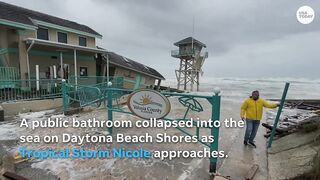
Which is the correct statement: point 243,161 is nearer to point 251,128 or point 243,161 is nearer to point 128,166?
point 251,128

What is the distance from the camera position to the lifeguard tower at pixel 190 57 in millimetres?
28122

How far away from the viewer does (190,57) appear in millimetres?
28578

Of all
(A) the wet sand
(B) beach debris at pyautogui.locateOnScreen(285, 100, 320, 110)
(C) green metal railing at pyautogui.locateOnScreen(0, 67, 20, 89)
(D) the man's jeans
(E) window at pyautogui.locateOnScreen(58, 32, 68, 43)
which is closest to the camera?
(A) the wet sand

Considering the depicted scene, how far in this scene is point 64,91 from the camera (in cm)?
719

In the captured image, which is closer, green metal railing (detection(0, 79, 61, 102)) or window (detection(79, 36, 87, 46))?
green metal railing (detection(0, 79, 61, 102))

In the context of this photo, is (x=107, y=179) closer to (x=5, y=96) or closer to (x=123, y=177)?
(x=123, y=177)

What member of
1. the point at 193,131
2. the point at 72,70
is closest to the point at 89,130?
the point at 193,131

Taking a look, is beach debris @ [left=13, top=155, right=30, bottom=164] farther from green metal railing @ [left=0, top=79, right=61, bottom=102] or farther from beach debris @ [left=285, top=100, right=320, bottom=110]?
beach debris @ [left=285, top=100, right=320, bottom=110]

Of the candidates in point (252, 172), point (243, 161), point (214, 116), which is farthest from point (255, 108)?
point (214, 116)

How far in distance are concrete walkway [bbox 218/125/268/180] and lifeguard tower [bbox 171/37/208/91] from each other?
955 inches

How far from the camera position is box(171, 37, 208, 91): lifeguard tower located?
28.1 metres

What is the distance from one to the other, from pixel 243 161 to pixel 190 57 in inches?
1017

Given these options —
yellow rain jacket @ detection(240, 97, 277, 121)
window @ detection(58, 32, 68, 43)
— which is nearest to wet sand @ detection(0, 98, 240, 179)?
yellow rain jacket @ detection(240, 97, 277, 121)

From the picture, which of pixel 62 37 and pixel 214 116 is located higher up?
pixel 62 37
